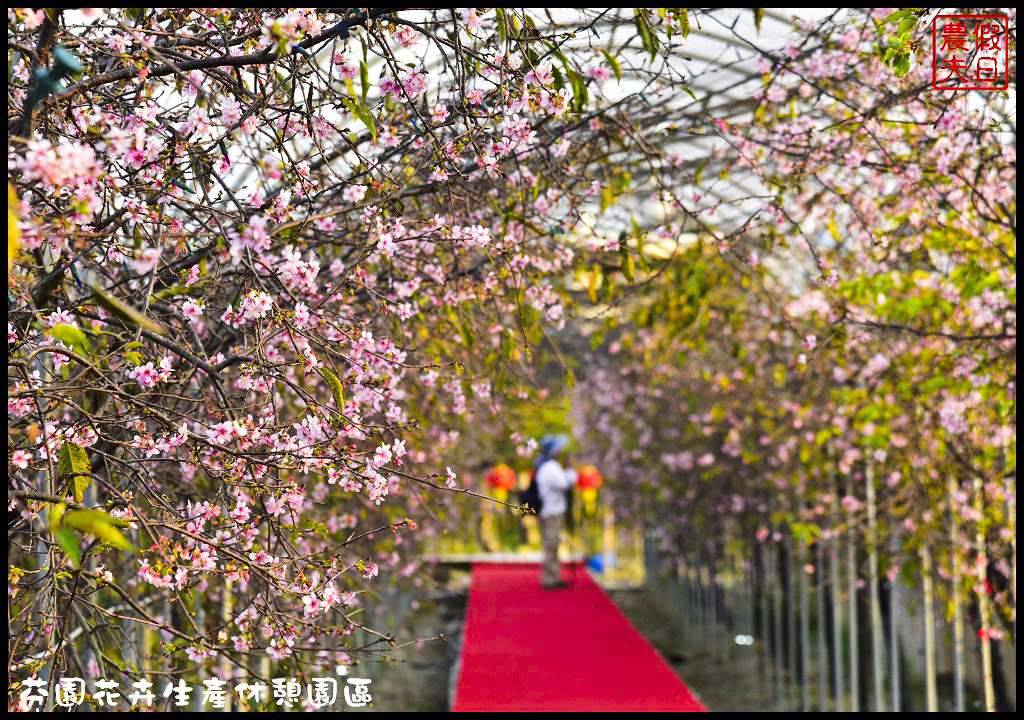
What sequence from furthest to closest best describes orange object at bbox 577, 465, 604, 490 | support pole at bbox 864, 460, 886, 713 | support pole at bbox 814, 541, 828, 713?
orange object at bbox 577, 465, 604, 490 < support pole at bbox 814, 541, 828, 713 < support pole at bbox 864, 460, 886, 713

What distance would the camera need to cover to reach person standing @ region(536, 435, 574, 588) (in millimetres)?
10594

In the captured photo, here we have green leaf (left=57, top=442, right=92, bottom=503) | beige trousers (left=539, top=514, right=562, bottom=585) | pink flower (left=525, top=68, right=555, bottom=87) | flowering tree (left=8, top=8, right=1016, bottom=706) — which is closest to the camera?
green leaf (left=57, top=442, right=92, bottom=503)

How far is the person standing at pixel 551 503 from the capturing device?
34.8 feet

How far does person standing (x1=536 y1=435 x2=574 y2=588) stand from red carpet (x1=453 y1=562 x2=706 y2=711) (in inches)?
27.1

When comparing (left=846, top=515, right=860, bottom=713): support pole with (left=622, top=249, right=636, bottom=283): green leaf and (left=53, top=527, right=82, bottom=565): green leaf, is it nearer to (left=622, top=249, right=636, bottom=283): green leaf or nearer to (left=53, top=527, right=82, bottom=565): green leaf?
(left=622, top=249, right=636, bottom=283): green leaf

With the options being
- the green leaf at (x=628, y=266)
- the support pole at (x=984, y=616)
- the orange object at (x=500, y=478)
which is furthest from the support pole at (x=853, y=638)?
the orange object at (x=500, y=478)

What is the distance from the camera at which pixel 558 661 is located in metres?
6.50

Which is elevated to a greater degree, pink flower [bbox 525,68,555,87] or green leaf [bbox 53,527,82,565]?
pink flower [bbox 525,68,555,87]

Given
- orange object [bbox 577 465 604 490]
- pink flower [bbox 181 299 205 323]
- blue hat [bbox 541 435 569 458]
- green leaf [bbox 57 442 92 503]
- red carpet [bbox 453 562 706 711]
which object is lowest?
red carpet [bbox 453 562 706 711]

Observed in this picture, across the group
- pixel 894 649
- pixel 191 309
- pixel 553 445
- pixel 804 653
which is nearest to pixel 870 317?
pixel 894 649

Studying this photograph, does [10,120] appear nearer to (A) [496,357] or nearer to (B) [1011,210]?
(A) [496,357]

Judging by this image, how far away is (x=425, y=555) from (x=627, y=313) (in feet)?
9.65

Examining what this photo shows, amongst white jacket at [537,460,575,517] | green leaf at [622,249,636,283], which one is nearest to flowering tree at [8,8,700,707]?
green leaf at [622,249,636,283]

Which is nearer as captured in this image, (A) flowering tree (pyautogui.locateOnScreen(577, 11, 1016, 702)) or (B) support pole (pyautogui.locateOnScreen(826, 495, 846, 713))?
(A) flowering tree (pyautogui.locateOnScreen(577, 11, 1016, 702))
